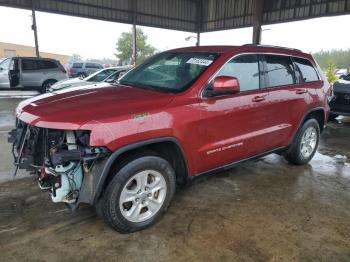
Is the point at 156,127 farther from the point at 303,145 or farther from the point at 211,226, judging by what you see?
the point at 303,145

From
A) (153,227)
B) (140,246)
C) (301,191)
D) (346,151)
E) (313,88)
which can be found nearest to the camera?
(140,246)

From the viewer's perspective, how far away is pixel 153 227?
313 cm

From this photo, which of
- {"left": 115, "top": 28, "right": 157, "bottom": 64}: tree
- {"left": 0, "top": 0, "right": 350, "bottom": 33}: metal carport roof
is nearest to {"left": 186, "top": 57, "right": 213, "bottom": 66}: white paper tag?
{"left": 0, "top": 0, "right": 350, "bottom": 33}: metal carport roof

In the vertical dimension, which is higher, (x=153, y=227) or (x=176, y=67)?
(x=176, y=67)

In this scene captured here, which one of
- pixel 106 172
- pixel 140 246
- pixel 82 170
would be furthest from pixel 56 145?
pixel 140 246

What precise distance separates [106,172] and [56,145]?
0.48 m

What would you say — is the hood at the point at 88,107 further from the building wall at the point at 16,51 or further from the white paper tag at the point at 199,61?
the building wall at the point at 16,51

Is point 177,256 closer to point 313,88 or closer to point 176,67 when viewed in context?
point 176,67

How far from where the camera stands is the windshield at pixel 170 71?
339 cm

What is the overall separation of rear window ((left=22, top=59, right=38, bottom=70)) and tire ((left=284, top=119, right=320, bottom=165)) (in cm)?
1187

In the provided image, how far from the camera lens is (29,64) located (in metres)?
13.3

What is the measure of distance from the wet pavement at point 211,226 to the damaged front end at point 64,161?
49cm

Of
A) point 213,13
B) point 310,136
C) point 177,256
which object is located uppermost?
point 213,13

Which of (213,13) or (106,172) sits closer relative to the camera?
(106,172)
